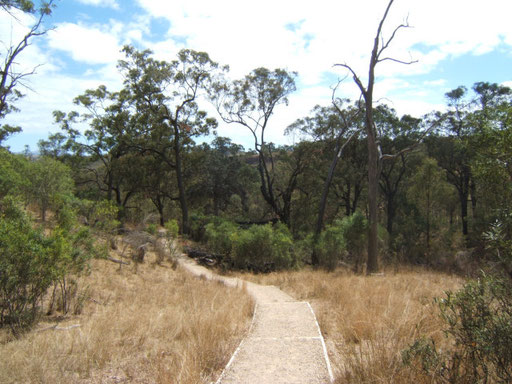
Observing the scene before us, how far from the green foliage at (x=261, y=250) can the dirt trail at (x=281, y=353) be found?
389 inches

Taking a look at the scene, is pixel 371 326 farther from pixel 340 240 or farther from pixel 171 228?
pixel 171 228

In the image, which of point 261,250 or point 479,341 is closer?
point 479,341

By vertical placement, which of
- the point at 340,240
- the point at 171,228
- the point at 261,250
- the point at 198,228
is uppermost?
the point at 171,228

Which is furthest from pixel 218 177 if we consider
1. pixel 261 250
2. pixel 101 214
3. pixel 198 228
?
pixel 101 214

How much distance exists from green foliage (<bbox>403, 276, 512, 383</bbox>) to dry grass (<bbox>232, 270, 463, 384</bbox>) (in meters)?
0.19

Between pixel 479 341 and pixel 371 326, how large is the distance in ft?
7.91

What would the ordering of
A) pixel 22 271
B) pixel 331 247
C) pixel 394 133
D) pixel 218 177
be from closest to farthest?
pixel 22 271
pixel 331 247
pixel 394 133
pixel 218 177

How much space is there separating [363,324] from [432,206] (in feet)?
64.4

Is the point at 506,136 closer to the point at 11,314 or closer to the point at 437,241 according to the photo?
the point at 11,314

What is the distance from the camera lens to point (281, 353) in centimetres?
504

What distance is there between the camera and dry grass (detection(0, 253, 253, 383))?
4262mm

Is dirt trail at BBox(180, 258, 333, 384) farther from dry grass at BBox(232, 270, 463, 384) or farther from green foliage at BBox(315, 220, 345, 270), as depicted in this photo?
green foliage at BBox(315, 220, 345, 270)

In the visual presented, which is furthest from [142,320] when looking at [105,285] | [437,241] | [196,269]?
[437,241]

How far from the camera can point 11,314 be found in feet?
22.0
